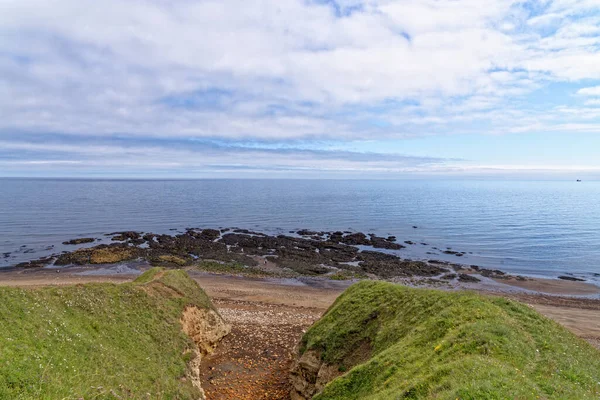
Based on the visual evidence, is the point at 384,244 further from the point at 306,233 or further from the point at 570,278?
the point at 570,278

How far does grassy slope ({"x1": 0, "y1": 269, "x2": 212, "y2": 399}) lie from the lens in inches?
435

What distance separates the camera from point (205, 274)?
158 feet

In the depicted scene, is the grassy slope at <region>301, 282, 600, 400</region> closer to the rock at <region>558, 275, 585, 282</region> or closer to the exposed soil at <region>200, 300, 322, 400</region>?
the exposed soil at <region>200, 300, 322, 400</region>

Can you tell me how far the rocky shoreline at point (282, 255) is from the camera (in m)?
49.8

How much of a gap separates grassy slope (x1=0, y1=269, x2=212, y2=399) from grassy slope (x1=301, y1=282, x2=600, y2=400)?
703 cm

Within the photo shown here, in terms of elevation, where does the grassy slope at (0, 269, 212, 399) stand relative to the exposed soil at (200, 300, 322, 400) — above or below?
above

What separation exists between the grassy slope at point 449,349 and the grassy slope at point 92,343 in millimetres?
7031

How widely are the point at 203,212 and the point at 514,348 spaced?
319 ft

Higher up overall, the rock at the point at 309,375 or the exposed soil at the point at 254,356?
the rock at the point at 309,375

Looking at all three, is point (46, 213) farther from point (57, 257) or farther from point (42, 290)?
point (42, 290)

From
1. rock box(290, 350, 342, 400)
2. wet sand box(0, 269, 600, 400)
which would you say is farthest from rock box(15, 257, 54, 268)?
rock box(290, 350, 342, 400)

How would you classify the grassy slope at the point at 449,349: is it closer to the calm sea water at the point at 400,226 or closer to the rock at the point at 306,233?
the calm sea water at the point at 400,226

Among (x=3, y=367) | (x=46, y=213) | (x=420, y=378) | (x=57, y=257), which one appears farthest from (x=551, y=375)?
(x=46, y=213)

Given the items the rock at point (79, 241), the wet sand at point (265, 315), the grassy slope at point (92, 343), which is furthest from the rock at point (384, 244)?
the rock at point (79, 241)
